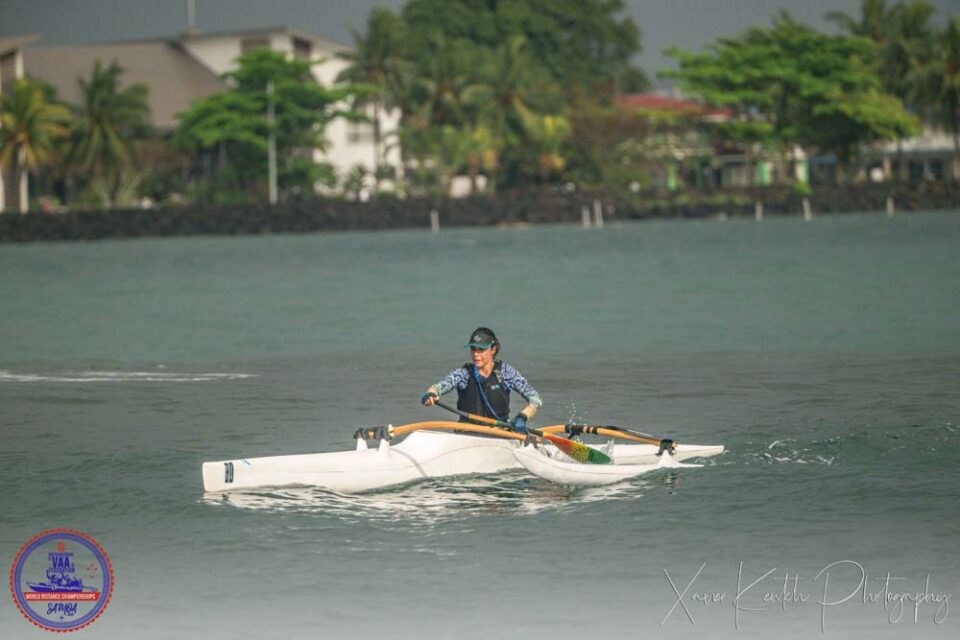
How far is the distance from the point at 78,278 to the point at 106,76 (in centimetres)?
4076

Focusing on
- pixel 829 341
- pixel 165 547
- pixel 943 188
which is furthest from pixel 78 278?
pixel 943 188

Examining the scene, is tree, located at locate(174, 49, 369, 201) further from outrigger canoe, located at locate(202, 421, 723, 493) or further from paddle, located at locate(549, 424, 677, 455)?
outrigger canoe, located at locate(202, 421, 723, 493)

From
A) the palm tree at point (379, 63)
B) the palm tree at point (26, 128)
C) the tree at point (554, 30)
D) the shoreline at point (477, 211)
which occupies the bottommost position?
the shoreline at point (477, 211)

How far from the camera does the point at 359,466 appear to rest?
1678 centimetres

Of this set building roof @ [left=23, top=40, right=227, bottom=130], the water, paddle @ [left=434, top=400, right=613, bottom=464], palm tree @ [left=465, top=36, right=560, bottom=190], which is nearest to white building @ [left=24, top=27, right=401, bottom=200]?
building roof @ [left=23, top=40, right=227, bottom=130]

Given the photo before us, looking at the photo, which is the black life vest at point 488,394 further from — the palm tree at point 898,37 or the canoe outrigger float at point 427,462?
the palm tree at point 898,37

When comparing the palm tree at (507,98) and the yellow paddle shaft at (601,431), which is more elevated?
the palm tree at (507,98)

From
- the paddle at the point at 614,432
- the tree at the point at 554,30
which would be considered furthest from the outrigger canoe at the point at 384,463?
the tree at the point at 554,30

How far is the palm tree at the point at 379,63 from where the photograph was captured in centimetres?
11388

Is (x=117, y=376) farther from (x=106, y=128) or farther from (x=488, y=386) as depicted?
(x=106, y=128)

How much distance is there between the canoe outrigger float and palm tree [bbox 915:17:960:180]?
338 feet

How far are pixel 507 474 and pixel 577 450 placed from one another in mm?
1042

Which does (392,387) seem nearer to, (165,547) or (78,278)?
(165,547)

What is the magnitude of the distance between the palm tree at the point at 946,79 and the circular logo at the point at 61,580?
106581mm
